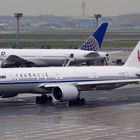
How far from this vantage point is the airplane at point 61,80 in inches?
2132

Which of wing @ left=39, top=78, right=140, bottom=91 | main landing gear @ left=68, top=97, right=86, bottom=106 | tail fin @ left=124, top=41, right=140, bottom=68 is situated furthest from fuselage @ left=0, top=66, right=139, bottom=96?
main landing gear @ left=68, top=97, right=86, bottom=106

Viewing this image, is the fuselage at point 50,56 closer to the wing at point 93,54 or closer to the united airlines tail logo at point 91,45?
the wing at point 93,54

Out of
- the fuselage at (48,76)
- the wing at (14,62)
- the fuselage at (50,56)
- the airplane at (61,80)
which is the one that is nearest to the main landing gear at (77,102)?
the airplane at (61,80)

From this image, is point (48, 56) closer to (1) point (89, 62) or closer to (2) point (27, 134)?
(1) point (89, 62)

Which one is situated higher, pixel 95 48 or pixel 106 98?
pixel 95 48

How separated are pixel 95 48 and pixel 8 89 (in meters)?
42.8

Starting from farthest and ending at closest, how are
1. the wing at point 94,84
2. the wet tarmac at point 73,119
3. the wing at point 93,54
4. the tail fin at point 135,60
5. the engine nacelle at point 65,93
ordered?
the wing at point 93,54 < the tail fin at point 135,60 < the wing at point 94,84 < the engine nacelle at point 65,93 < the wet tarmac at point 73,119

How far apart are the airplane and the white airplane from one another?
1263 inches

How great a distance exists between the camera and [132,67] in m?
60.1

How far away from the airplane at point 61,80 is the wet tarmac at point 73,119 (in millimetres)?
1152

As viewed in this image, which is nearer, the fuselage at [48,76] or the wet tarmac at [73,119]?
the wet tarmac at [73,119]

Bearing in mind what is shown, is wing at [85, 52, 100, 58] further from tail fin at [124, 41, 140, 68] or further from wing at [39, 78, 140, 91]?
wing at [39, 78, 140, 91]

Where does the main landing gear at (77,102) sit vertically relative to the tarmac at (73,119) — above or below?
above

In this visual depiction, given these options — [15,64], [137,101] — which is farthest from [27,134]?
[15,64]
